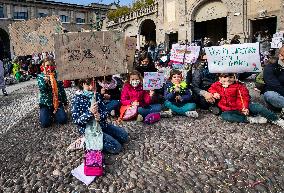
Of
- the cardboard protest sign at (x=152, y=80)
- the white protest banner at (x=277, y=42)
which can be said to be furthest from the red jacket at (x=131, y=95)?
the white protest banner at (x=277, y=42)

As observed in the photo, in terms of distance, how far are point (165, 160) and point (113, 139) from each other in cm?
82

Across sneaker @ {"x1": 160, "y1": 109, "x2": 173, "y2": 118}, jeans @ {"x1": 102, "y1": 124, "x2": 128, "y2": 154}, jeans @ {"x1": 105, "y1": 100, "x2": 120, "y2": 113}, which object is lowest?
jeans @ {"x1": 102, "y1": 124, "x2": 128, "y2": 154}

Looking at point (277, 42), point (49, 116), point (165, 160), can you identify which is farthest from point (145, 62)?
point (277, 42)

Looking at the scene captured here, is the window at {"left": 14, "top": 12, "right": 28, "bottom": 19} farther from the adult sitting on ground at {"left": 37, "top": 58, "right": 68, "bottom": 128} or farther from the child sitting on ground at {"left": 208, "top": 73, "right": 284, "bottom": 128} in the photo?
the child sitting on ground at {"left": 208, "top": 73, "right": 284, "bottom": 128}

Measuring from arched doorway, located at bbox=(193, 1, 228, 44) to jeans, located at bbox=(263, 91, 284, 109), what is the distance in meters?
17.9

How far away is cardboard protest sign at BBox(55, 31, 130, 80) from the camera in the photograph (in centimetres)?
398

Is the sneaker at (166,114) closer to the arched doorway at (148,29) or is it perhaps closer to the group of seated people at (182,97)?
the group of seated people at (182,97)

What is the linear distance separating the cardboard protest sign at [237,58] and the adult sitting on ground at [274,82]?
52 centimetres

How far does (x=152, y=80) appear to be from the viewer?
21.2ft

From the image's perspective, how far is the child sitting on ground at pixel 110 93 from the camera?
660cm

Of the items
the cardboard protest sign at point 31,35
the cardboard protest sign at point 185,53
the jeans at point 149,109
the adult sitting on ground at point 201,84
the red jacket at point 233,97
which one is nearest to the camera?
the red jacket at point 233,97

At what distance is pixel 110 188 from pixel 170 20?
25944 mm

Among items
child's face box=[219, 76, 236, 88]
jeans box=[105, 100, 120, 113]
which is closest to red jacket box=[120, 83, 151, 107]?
jeans box=[105, 100, 120, 113]

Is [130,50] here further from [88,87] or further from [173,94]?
[88,87]
